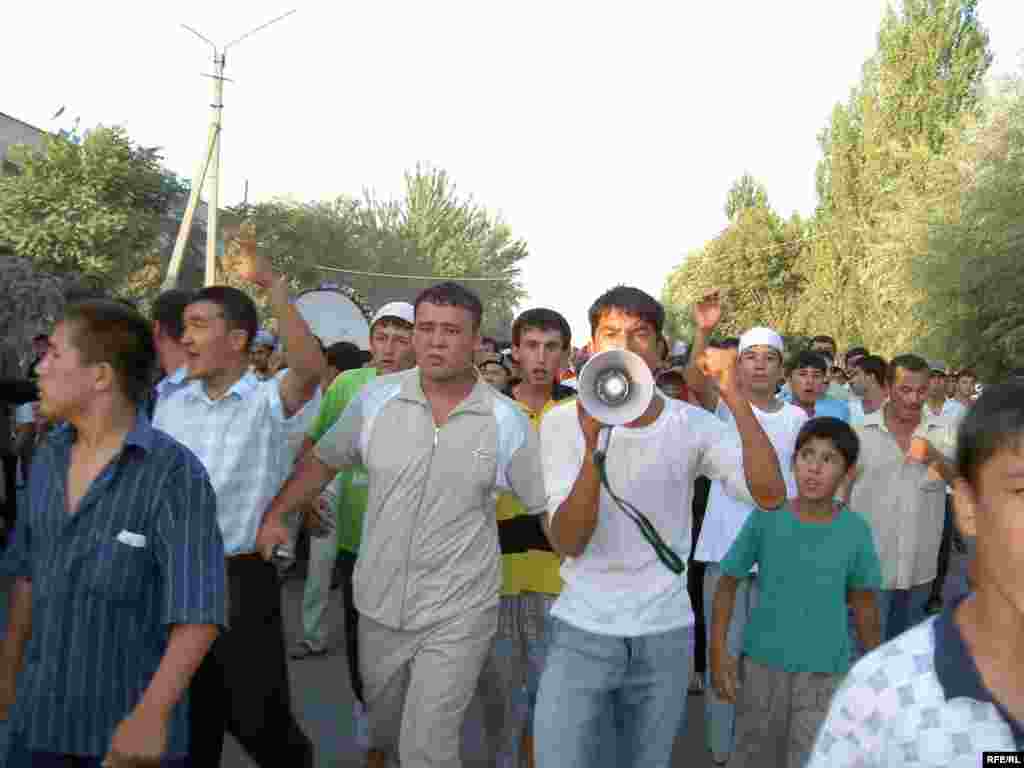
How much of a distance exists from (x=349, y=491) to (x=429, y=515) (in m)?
1.85

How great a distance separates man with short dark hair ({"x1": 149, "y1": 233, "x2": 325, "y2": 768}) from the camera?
4.32m

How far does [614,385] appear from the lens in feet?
12.2

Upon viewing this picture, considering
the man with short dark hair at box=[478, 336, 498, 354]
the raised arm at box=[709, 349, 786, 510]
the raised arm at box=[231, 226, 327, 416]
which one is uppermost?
the man with short dark hair at box=[478, 336, 498, 354]

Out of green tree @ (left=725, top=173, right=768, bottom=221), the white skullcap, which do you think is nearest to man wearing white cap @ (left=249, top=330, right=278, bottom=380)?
the white skullcap

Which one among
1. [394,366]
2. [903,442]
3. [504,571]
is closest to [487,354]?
[394,366]

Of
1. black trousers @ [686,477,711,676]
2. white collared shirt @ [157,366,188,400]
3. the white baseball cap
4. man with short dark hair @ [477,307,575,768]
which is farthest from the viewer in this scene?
black trousers @ [686,477,711,676]

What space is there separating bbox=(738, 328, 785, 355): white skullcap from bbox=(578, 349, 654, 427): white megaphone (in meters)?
2.66

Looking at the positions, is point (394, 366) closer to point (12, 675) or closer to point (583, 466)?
point (583, 466)

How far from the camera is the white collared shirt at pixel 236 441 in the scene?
14.6 ft

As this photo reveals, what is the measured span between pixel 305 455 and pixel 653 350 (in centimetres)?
140

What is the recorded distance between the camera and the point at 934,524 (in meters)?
6.59

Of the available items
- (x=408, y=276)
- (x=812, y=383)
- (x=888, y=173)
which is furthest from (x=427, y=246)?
(x=812, y=383)

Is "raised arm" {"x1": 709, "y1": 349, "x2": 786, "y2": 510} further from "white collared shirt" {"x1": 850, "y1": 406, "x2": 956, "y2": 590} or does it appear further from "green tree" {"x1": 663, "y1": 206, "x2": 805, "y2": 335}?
"green tree" {"x1": 663, "y1": 206, "x2": 805, "y2": 335}

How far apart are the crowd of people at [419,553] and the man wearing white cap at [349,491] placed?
0.13m
